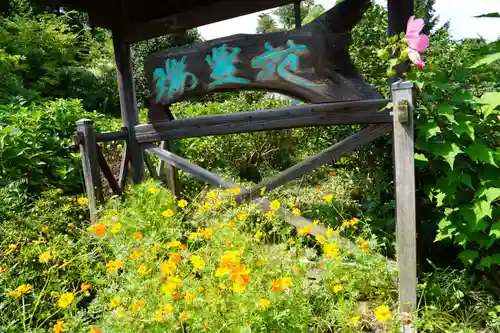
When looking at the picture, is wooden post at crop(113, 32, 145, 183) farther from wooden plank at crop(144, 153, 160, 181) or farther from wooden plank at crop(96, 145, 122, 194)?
wooden plank at crop(96, 145, 122, 194)

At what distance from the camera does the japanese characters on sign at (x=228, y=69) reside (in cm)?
309

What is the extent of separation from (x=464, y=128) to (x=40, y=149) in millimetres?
4480

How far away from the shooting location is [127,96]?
439 centimetres

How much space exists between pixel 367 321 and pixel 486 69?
5.09ft

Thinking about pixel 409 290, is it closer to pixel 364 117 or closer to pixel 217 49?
pixel 364 117

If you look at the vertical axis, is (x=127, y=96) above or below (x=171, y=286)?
above

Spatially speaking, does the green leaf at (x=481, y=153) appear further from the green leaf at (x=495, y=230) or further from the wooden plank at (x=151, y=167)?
the wooden plank at (x=151, y=167)

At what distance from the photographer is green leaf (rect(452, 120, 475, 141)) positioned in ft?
6.75

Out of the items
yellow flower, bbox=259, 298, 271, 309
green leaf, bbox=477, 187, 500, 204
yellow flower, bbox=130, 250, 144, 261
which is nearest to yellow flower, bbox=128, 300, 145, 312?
yellow flower, bbox=130, 250, 144, 261

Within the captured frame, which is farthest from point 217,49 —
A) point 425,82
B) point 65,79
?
point 65,79

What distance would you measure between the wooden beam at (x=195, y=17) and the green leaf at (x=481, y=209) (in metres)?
2.10

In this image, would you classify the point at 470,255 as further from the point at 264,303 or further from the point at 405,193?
the point at 264,303

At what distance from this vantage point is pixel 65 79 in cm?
1143

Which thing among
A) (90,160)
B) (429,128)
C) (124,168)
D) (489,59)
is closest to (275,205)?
(429,128)
